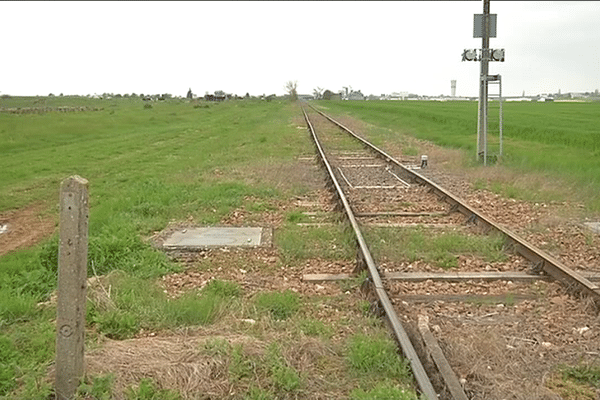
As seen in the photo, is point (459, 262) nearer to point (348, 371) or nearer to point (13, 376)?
point (348, 371)

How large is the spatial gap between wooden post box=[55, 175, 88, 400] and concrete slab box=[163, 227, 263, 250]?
12.7ft

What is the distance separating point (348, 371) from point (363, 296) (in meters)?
1.60

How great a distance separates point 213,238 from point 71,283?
452 cm

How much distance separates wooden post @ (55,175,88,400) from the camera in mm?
3867

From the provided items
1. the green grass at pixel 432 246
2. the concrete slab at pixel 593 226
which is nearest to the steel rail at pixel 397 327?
the green grass at pixel 432 246

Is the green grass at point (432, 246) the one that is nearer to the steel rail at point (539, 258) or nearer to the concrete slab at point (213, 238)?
the steel rail at point (539, 258)

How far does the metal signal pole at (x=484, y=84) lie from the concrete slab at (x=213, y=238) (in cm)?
961

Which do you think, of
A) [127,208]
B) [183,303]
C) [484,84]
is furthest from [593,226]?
[484,84]

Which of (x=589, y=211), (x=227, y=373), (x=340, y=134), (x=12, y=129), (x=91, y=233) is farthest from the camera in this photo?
(x=12, y=129)

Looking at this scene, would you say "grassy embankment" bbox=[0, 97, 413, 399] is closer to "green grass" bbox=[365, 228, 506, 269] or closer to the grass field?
the grass field

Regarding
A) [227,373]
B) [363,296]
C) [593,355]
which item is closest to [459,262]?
[363,296]

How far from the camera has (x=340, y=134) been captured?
3048 centimetres

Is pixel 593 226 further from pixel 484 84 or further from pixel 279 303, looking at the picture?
pixel 484 84

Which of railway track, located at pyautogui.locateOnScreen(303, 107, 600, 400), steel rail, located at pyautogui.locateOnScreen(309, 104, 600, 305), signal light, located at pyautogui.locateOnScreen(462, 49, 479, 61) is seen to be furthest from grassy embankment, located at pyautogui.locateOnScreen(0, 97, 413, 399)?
signal light, located at pyautogui.locateOnScreen(462, 49, 479, 61)
